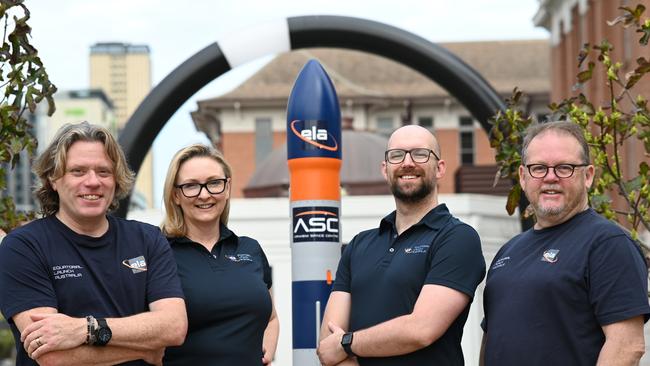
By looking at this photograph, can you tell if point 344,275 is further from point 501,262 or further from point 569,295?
point 569,295

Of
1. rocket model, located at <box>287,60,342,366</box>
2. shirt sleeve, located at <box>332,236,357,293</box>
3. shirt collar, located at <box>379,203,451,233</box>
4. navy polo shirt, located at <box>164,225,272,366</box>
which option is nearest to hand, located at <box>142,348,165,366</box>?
navy polo shirt, located at <box>164,225,272,366</box>

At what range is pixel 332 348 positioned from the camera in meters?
6.77

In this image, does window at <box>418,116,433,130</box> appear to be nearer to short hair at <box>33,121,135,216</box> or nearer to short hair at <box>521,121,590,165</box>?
short hair at <box>521,121,590,165</box>

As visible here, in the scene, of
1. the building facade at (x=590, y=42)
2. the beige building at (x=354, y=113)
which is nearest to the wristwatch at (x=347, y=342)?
the building facade at (x=590, y=42)

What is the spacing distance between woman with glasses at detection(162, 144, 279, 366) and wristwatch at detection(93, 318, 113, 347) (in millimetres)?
970

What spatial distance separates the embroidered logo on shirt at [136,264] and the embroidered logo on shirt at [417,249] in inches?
57.4

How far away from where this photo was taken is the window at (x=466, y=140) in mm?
60094

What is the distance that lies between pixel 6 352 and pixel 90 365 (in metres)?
77.5

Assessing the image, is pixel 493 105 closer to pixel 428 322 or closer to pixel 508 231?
pixel 428 322

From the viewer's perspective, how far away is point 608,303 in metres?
5.65

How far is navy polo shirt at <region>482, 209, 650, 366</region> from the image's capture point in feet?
18.6

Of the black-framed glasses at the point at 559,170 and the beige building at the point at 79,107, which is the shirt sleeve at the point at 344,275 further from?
the beige building at the point at 79,107

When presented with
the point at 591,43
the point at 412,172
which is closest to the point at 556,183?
the point at 412,172

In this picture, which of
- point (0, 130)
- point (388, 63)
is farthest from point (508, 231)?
point (388, 63)
